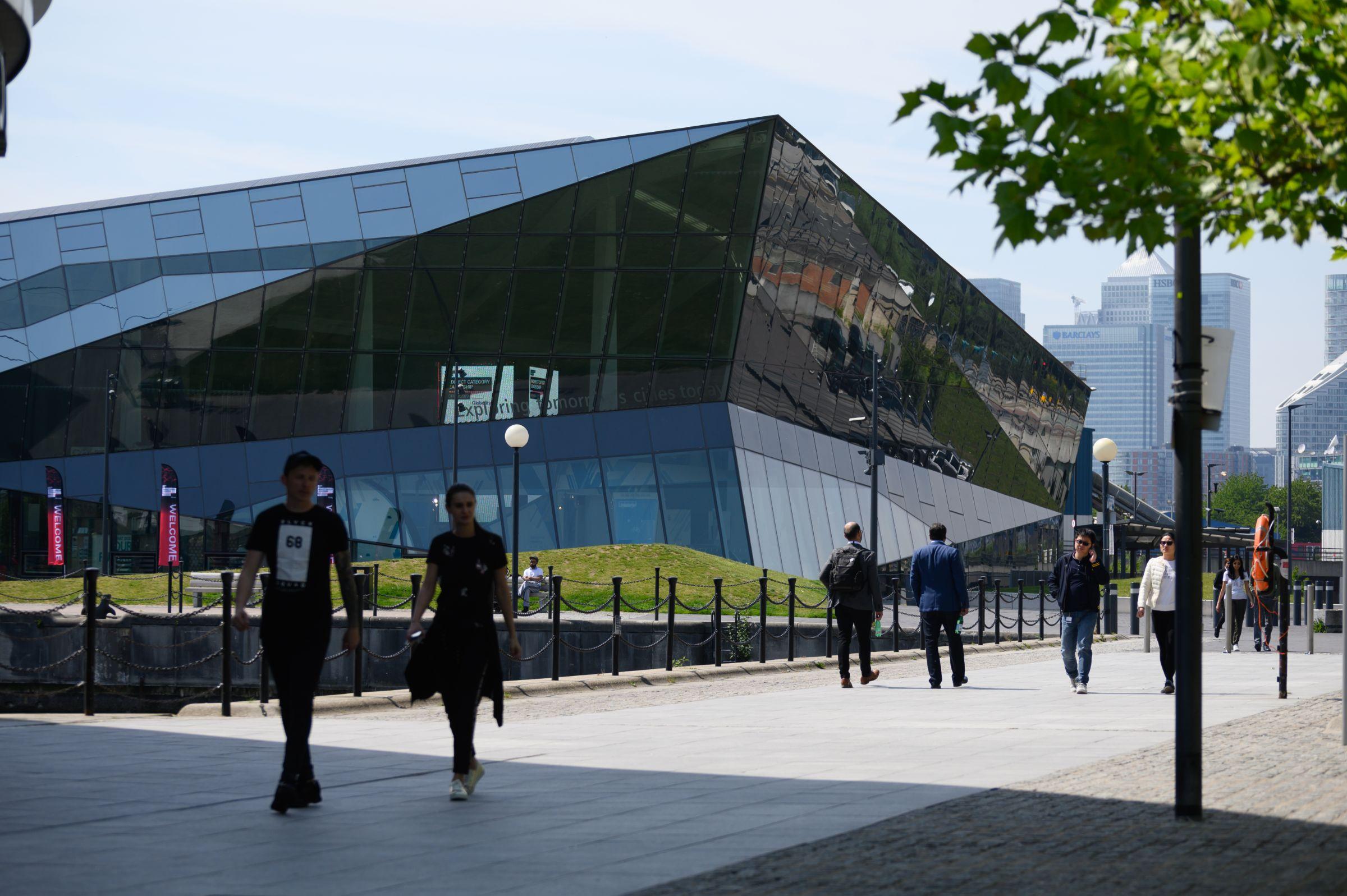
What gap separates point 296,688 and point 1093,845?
4251mm

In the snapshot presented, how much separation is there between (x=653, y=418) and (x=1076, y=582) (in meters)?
22.4

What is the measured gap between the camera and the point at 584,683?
57.6 ft

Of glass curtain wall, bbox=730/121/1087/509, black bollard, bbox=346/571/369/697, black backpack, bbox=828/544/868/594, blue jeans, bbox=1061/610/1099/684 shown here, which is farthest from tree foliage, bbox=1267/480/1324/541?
black bollard, bbox=346/571/369/697

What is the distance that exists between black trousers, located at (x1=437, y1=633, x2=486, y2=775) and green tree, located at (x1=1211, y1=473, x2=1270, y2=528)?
7479 inches

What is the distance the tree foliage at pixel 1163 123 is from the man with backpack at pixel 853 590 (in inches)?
421

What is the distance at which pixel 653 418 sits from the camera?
39.0 m

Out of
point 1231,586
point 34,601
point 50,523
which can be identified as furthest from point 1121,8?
point 50,523

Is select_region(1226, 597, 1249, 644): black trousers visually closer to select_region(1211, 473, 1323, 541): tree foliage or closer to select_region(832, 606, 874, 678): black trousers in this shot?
select_region(832, 606, 874, 678): black trousers

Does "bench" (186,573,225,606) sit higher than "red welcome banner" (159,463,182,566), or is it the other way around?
"red welcome banner" (159,463,182,566)

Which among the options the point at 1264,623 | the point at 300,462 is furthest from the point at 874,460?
the point at 300,462

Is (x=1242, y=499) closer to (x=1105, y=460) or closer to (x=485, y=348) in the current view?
(x=485, y=348)

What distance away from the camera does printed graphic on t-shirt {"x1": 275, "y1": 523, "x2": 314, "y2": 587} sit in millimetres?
8523

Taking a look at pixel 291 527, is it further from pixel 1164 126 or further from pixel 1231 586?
pixel 1231 586

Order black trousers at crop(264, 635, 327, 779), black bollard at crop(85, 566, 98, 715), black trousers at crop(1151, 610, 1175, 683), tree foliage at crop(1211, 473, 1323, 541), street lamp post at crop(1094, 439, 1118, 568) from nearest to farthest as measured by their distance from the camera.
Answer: black trousers at crop(264, 635, 327, 779) < black bollard at crop(85, 566, 98, 715) < black trousers at crop(1151, 610, 1175, 683) < street lamp post at crop(1094, 439, 1118, 568) < tree foliage at crop(1211, 473, 1323, 541)
